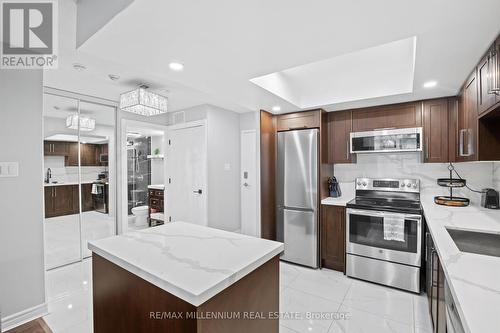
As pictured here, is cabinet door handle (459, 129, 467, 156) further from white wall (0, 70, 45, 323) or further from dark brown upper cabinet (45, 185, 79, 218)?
dark brown upper cabinet (45, 185, 79, 218)

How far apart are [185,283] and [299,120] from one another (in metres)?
2.95

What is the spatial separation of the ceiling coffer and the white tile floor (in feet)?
6.76

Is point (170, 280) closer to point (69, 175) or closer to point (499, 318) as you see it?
point (499, 318)

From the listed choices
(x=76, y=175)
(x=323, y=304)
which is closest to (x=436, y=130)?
(x=323, y=304)

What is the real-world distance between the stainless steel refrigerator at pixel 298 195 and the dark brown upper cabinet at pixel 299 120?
12 cm

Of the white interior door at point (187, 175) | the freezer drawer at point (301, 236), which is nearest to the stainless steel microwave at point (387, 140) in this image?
the freezer drawer at point (301, 236)

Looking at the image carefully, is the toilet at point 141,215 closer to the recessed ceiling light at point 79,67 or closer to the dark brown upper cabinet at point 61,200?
the dark brown upper cabinet at point 61,200

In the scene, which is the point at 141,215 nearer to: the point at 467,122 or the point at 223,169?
the point at 223,169

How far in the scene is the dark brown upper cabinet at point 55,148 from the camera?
298cm

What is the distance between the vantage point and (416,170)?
3072mm

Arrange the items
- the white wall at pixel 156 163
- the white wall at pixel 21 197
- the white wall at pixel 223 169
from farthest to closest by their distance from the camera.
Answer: the white wall at pixel 156 163
the white wall at pixel 223 169
the white wall at pixel 21 197

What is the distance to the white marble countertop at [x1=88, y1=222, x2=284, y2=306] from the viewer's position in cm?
96

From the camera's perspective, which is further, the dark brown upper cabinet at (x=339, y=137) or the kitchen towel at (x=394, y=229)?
the dark brown upper cabinet at (x=339, y=137)

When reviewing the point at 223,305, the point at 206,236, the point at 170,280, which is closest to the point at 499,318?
the point at 223,305
